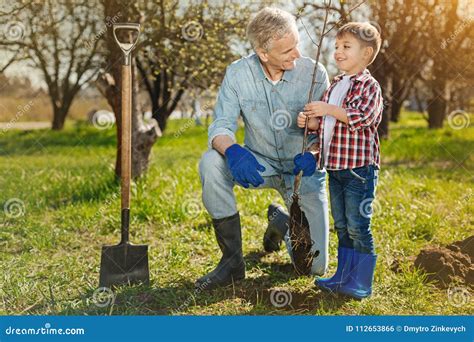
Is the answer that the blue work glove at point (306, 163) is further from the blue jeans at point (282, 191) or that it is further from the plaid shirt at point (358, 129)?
the blue jeans at point (282, 191)

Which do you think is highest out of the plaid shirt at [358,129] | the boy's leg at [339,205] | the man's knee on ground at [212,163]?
the plaid shirt at [358,129]

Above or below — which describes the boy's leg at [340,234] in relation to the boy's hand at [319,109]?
below

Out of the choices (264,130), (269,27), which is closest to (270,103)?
(264,130)

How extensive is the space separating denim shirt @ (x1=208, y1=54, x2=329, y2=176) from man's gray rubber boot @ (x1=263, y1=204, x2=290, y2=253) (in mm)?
331

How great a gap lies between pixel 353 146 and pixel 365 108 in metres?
0.19

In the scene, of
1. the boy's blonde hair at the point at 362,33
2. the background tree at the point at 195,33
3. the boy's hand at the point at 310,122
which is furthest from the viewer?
the background tree at the point at 195,33

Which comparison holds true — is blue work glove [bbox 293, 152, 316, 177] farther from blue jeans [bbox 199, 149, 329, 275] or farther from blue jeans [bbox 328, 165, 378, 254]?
blue jeans [bbox 199, 149, 329, 275]

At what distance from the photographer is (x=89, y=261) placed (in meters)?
3.59

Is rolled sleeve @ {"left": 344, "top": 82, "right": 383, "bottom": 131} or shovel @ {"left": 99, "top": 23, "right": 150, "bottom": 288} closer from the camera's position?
rolled sleeve @ {"left": 344, "top": 82, "right": 383, "bottom": 131}

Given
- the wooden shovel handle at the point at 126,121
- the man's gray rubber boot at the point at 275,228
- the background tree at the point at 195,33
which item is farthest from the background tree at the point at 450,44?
the wooden shovel handle at the point at 126,121

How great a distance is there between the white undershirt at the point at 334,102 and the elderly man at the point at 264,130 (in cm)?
31

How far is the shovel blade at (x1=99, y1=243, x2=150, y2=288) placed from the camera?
10.2 ft

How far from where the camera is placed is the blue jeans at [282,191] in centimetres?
313

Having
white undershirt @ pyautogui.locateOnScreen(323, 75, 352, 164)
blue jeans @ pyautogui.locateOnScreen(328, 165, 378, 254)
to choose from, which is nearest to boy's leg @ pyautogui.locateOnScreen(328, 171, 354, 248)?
blue jeans @ pyautogui.locateOnScreen(328, 165, 378, 254)
